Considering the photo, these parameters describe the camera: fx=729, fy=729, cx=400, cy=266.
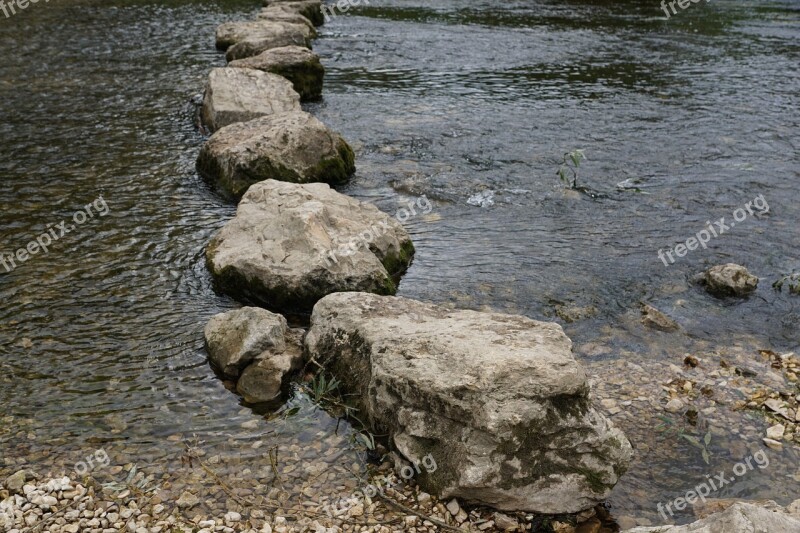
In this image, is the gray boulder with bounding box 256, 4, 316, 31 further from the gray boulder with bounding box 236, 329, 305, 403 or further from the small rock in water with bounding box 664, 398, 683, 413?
the small rock in water with bounding box 664, 398, 683, 413

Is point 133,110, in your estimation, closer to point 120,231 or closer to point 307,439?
point 120,231

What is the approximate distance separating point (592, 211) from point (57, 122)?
9.67m

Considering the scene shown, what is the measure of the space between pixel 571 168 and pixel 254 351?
23.0 ft

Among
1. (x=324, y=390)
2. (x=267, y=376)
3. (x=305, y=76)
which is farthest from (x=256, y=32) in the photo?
(x=324, y=390)

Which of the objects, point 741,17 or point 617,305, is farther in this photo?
point 741,17

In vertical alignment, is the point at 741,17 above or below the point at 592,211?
above

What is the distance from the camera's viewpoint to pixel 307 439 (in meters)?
6.27

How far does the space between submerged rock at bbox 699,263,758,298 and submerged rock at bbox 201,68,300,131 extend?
7.59 m

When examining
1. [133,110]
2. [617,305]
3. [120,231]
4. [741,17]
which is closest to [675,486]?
[617,305]

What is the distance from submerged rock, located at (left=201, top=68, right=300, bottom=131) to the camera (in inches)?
507

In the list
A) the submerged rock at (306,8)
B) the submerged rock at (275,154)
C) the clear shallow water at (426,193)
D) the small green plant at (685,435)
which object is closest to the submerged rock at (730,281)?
the clear shallow water at (426,193)

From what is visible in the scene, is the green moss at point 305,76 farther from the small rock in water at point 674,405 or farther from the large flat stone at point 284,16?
the small rock in water at point 674,405

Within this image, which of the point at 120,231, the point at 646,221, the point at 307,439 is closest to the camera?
the point at 307,439

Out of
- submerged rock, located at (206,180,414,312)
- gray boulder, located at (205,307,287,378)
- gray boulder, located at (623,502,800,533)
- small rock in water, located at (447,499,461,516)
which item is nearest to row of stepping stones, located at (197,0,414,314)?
submerged rock, located at (206,180,414,312)
